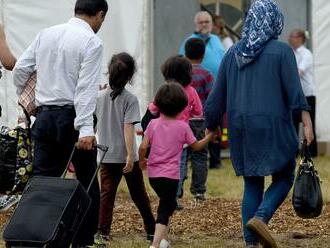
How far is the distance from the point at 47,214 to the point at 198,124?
11.6ft

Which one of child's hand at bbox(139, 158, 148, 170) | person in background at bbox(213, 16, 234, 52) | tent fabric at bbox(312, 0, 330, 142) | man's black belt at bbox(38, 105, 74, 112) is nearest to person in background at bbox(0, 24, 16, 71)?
man's black belt at bbox(38, 105, 74, 112)

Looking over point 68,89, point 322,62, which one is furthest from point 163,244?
point 322,62

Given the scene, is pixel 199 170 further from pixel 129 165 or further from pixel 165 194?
pixel 165 194

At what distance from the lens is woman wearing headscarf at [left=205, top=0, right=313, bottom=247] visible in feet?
24.1

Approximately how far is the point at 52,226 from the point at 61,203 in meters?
0.17

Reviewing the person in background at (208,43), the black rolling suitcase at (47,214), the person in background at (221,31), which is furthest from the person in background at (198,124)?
→ the person in background at (221,31)

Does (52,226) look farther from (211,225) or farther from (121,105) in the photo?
(211,225)

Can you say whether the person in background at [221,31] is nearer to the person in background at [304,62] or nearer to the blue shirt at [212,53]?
the person in background at [304,62]

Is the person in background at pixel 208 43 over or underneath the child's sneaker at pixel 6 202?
over

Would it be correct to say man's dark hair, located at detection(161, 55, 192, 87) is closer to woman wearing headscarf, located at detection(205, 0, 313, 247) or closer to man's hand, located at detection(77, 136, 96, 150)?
woman wearing headscarf, located at detection(205, 0, 313, 247)

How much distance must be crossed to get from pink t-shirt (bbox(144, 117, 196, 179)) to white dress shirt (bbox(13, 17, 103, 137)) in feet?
2.25

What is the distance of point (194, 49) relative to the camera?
10.8 metres

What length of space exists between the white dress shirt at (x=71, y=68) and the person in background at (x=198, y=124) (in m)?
2.63

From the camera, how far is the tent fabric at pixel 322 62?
14.0m
